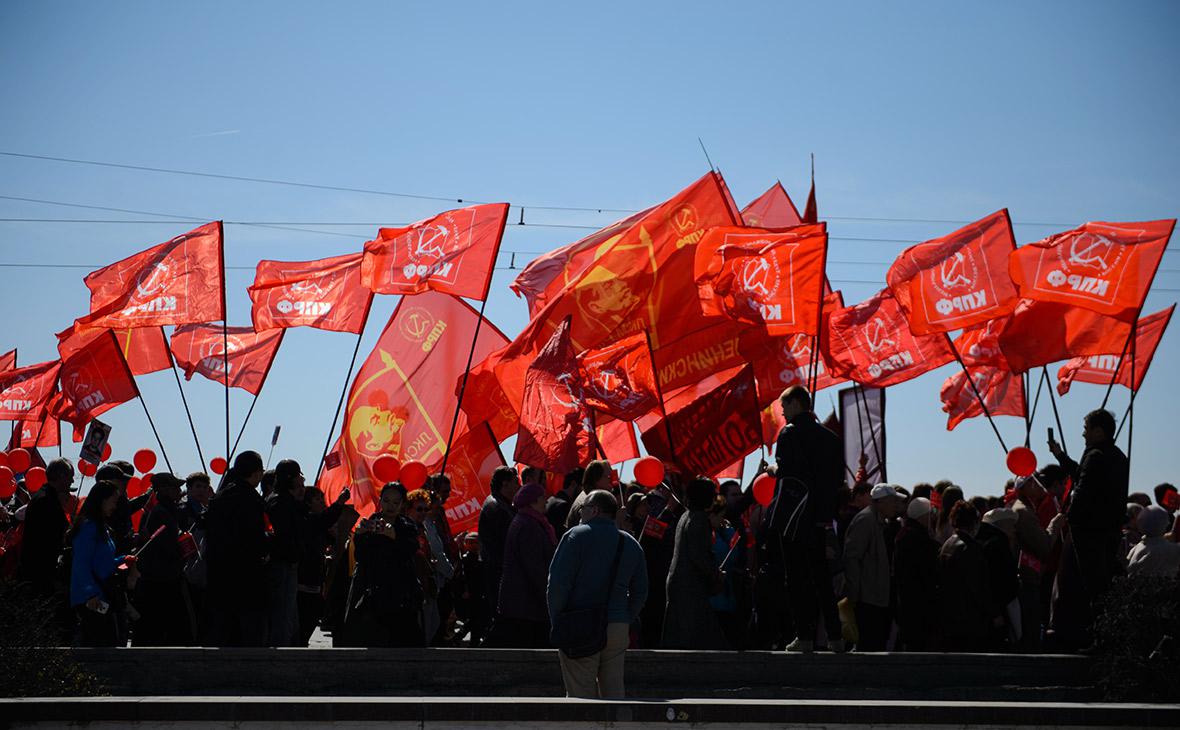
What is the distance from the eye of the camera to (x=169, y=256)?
18875mm

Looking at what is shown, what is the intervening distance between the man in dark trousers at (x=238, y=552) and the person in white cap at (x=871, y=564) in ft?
15.9

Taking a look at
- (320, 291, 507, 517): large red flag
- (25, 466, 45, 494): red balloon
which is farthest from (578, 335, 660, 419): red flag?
(25, 466, 45, 494): red balloon

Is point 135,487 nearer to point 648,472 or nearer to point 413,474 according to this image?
point 413,474

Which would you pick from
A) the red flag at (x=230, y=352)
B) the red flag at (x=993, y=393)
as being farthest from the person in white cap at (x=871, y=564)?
the red flag at (x=230, y=352)

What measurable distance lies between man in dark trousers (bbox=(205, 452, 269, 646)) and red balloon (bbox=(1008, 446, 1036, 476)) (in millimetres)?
7579

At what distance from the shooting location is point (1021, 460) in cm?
1394

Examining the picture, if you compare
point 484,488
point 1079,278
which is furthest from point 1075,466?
point 484,488

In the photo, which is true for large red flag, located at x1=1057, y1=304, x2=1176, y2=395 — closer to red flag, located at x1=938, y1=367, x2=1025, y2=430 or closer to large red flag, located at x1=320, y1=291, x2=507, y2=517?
red flag, located at x1=938, y1=367, x2=1025, y2=430

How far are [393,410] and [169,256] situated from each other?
179 inches

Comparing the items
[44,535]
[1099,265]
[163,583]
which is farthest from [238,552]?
[1099,265]

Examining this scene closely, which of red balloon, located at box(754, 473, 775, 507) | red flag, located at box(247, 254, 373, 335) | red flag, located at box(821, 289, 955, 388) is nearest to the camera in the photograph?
red balloon, located at box(754, 473, 775, 507)

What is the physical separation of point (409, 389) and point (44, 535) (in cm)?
1088

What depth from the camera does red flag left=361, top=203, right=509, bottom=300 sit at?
58.5ft

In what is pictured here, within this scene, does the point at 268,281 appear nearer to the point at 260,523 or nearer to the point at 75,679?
the point at 260,523
